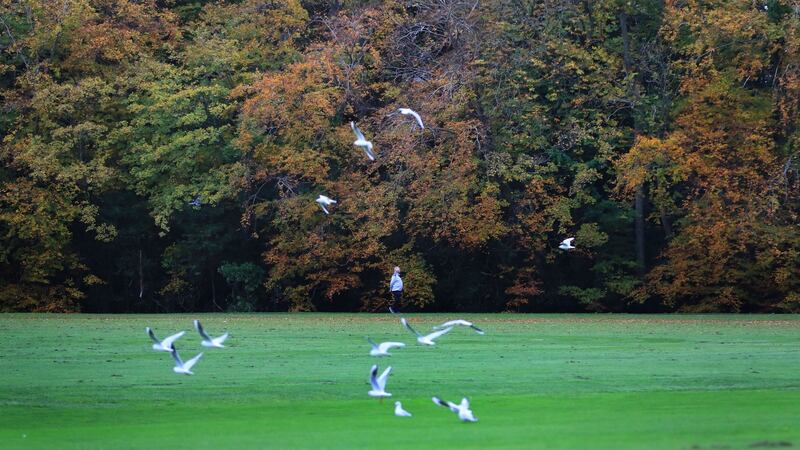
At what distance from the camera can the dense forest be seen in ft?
155

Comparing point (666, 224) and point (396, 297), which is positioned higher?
point (666, 224)

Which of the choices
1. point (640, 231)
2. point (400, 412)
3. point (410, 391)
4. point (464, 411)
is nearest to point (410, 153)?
point (640, 231)

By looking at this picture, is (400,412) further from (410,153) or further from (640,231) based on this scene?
(640,231)

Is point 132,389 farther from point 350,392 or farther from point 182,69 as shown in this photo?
point 182,69

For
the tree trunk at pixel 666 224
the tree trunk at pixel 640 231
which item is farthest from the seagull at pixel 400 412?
the tree trunk at pixel 640 231

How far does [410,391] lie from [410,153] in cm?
2864

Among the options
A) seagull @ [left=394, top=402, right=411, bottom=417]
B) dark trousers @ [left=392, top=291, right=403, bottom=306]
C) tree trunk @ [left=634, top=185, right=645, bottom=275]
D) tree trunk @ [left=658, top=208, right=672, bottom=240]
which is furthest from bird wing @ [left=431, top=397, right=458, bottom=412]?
tree trunk @ [left=634, top=185, right=645, bottom=275]

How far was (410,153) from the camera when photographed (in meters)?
47.2

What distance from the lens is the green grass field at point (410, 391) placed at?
15008 millimetres

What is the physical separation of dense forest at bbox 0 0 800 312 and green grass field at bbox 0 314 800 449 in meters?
17.0

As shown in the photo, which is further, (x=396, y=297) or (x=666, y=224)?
(x=666, y=224)

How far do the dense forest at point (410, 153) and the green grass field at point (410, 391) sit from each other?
1703 centimetres

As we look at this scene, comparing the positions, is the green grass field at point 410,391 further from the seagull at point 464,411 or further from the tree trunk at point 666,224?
the tree trunk at point 666,224

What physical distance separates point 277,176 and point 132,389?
1236 inches
